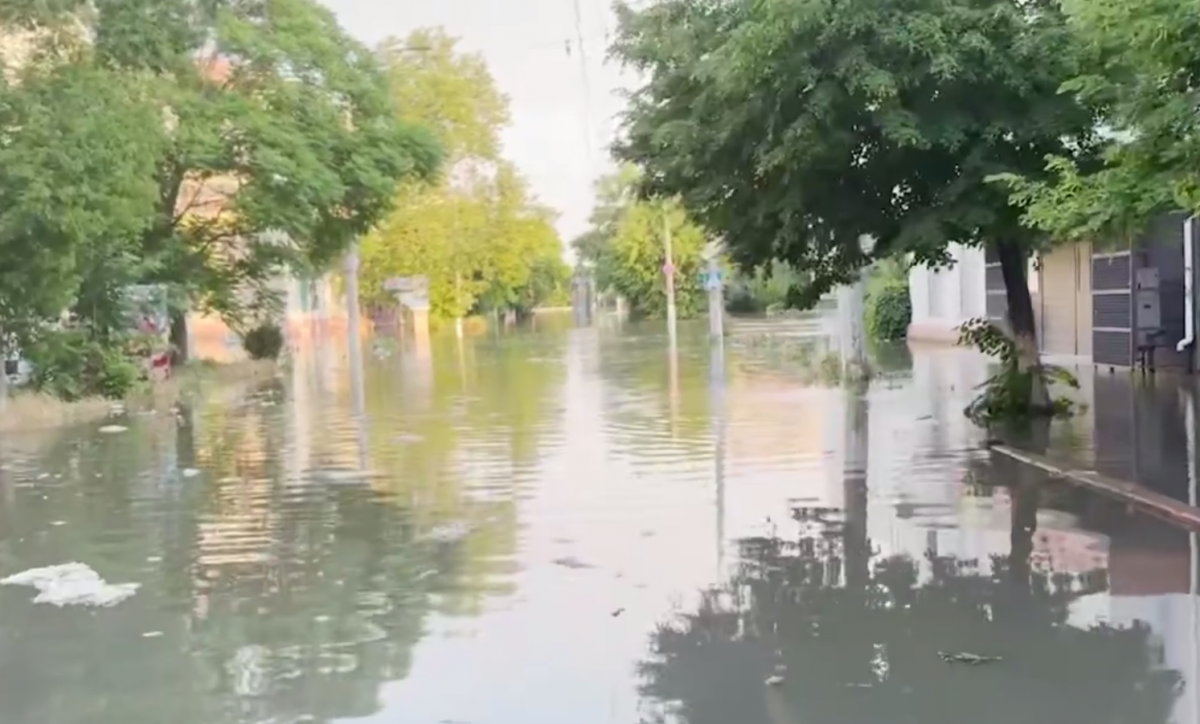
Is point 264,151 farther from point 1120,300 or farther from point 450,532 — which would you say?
point 450,532

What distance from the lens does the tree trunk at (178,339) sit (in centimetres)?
3278

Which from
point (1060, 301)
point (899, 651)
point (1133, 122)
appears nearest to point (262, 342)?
point (1060, 301)

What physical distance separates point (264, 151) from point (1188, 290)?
61.7 ft

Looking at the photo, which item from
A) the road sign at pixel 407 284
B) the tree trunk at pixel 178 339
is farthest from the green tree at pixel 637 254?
the tree trunk at pixel 178 339

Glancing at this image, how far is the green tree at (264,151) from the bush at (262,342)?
282 cm

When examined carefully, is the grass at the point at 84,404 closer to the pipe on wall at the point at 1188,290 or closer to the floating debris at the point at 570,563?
the floating debris at the point at 570,563

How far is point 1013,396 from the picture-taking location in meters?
16.5

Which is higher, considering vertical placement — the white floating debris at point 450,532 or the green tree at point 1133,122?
the green tree at point 1133,122

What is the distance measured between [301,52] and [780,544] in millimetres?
24852

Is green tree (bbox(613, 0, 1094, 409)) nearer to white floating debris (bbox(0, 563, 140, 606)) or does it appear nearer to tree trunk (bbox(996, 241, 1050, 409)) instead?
tree trunk (bbox(996, 241, 1050, 409))

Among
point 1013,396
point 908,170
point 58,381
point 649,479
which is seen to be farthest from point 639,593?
point 58,381

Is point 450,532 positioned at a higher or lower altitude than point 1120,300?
lower

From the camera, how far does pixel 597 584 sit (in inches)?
342

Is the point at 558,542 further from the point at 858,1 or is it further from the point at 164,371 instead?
the point at 164,371
